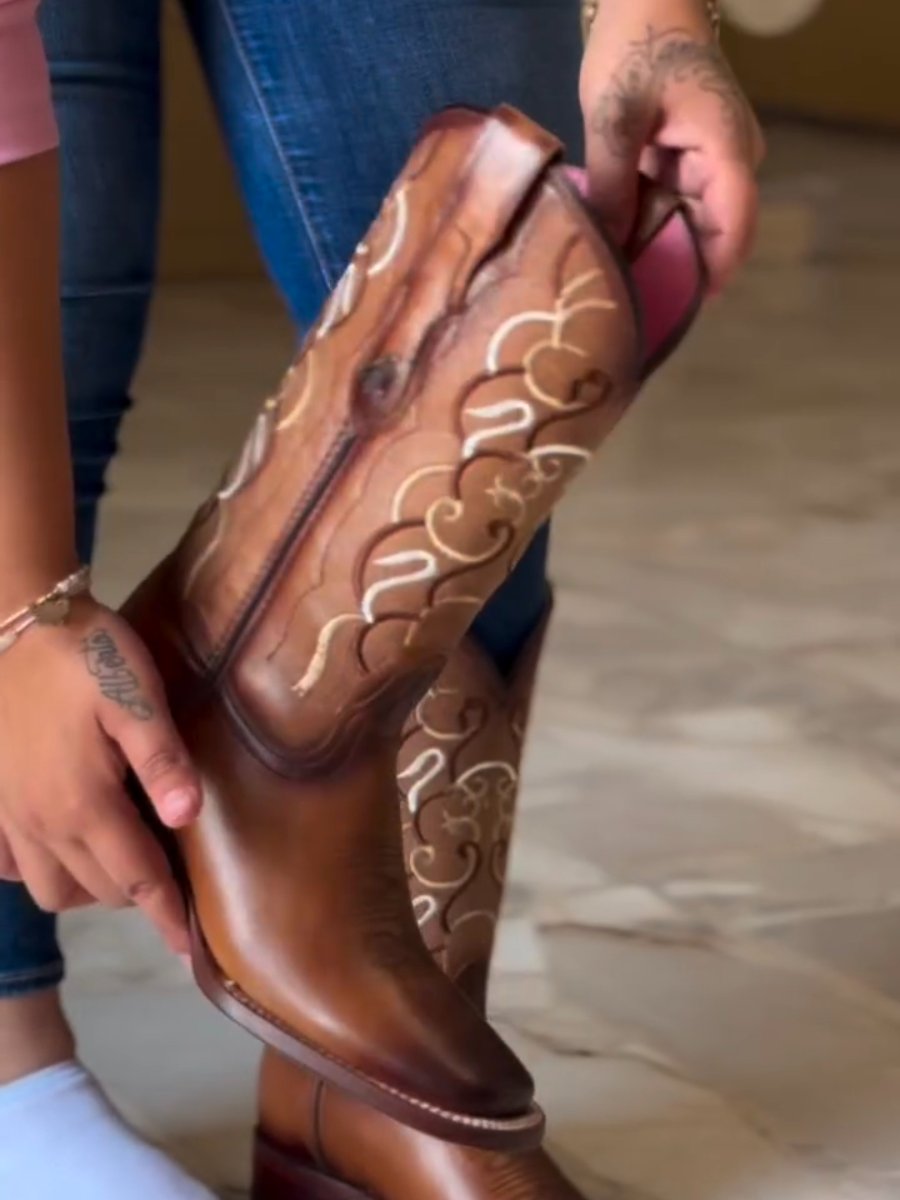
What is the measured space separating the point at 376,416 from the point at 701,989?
0.53 metres

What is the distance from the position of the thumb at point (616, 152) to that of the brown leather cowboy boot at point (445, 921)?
8.7 inches

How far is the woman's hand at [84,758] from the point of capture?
628 millimetres

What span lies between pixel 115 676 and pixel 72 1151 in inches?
11.1

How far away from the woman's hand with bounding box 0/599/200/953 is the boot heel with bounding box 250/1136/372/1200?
0.72ft

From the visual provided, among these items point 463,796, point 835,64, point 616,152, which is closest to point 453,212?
point 616,152

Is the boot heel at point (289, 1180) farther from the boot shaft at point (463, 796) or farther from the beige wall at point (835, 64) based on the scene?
the beige wall at point (835, 64)

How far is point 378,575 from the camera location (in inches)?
25.1

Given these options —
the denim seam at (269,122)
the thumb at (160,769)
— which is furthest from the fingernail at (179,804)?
the denim seam at (269,122)

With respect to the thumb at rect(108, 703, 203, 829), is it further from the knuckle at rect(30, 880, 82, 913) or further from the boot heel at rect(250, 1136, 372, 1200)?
the boot heel at rect(250, 1136, 372, 1200)

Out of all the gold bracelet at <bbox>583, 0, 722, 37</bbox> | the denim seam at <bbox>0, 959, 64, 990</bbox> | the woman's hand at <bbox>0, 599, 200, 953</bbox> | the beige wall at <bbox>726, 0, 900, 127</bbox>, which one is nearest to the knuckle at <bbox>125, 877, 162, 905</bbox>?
the woman's hand at <bbox>0, 599, 200, 953</bbox>

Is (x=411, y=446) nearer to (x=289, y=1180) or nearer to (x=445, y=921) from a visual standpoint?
(x=445, y=921)

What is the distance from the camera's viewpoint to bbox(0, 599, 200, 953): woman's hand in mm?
628

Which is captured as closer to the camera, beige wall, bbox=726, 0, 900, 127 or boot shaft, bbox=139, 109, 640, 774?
boot shaft, bbox=139, 109, 640, 774

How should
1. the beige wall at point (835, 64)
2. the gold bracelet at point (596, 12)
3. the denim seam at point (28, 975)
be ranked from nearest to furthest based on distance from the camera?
1. the gold bracelet at point (596, 12)
2. the denim seam at point (28, 975)
3. the beige wall at point (835, 64)
